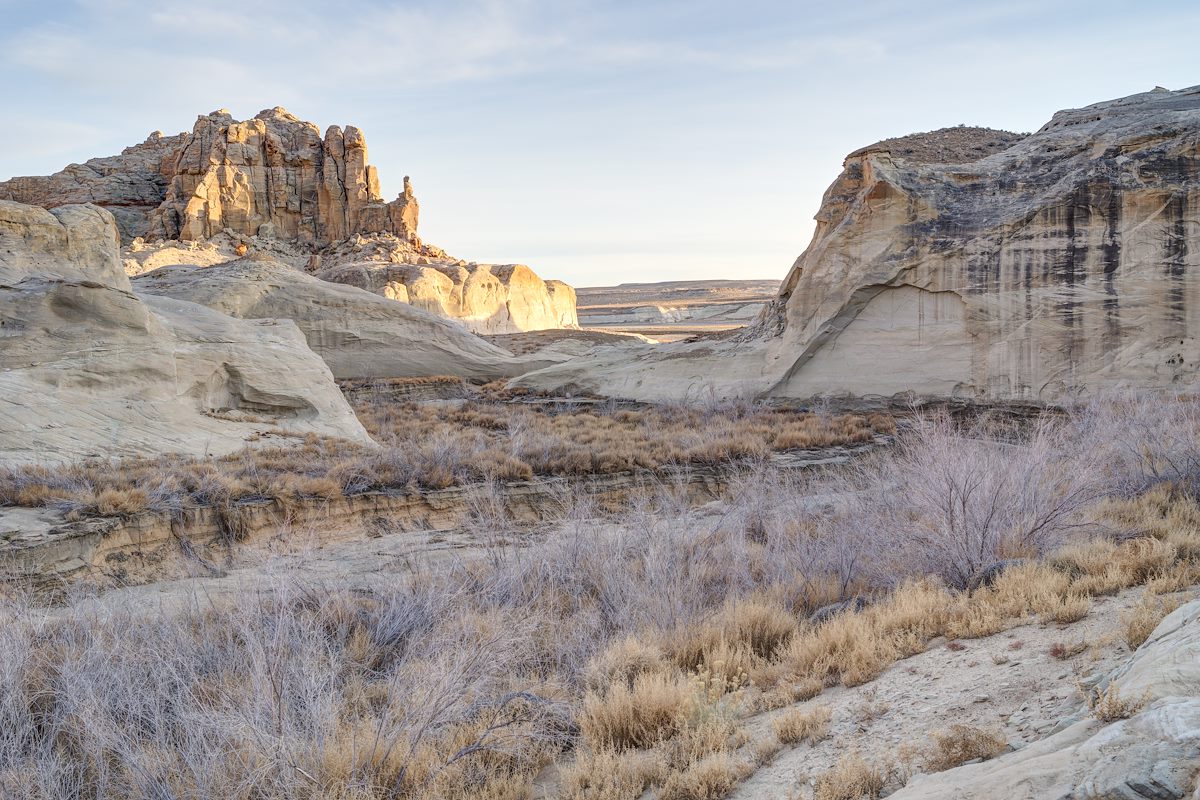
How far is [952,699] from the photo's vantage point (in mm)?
3504

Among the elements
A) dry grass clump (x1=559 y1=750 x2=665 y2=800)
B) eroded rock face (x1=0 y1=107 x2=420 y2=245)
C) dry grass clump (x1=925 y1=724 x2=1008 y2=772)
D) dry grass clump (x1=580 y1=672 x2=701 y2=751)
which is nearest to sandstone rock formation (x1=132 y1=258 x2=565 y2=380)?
dry grass clump (x1=580 y1=672 x2=701 y2=751)

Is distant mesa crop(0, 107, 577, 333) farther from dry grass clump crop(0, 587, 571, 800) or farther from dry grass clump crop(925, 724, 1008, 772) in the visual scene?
dry grass clump crop(925, 724, 1008, 772)

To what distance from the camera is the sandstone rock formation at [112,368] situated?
10.8m

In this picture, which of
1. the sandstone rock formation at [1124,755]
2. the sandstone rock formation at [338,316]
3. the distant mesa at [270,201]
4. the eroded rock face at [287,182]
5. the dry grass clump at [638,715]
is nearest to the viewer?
the sandstone rock formation at [1124,755]

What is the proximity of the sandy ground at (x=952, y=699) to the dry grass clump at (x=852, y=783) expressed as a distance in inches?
2.4

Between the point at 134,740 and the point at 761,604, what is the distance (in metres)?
3.67

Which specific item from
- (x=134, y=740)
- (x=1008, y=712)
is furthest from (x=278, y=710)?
(x=1008, y=712)

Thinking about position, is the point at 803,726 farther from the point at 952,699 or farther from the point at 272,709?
the point at 272,709

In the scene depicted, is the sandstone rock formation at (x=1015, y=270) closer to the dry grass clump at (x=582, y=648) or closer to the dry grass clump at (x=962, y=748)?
the dry grass clump at (x=582, y=648)

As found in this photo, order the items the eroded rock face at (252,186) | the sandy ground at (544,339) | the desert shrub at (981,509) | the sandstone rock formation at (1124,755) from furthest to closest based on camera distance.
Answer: the eroded rock face at (252,186) < the sandy ground at (544,339) < the desert shrub at (981,509) < the sandstone rock formation at (1124,755)

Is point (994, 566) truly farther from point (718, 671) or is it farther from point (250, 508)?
point (250, 508)

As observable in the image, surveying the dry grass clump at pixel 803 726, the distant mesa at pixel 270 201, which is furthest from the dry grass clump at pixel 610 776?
the distant mesa at pixel 270 201

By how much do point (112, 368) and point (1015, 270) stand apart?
1657 cm

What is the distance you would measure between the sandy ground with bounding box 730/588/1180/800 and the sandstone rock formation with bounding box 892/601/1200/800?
31 centimetres
